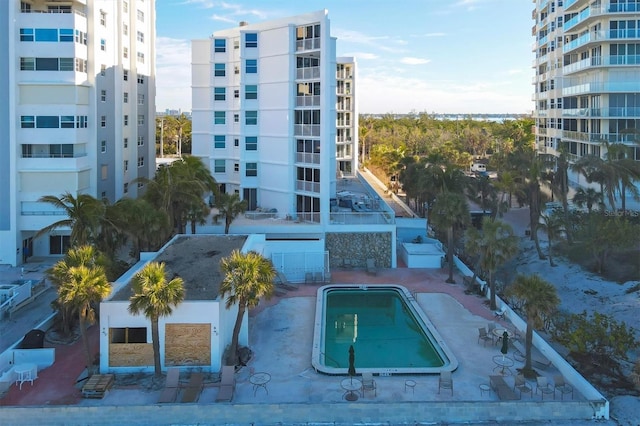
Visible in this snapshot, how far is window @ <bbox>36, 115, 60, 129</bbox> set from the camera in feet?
117

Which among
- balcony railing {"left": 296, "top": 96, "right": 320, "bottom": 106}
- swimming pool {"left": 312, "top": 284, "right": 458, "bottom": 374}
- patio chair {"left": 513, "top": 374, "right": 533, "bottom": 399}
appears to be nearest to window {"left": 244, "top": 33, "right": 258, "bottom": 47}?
balcony railing {"left": 296, "top": 96, "right": 320, "bottom": 106}

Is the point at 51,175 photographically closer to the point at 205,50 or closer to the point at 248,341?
the point at 205,50

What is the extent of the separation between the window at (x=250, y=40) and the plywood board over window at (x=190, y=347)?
25617 millimetres

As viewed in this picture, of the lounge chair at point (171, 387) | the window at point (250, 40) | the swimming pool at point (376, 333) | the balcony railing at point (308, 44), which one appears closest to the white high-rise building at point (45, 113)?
the window at point (250, 40)

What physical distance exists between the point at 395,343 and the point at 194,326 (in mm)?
8261

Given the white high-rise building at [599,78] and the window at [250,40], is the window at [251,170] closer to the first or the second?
the window at [250,40]

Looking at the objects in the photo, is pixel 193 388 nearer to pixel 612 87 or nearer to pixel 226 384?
pixel 226 384

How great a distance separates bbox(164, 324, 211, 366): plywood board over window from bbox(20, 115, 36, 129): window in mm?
22372

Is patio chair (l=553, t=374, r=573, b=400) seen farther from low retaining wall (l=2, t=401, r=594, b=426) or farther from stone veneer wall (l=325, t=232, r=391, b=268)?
stone veneer wall (l=325, t=232, r=391, b=268)

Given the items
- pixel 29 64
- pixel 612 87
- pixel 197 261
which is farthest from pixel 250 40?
pixel 612 87

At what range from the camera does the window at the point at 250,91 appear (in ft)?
133

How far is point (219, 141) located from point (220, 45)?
7.25 metres

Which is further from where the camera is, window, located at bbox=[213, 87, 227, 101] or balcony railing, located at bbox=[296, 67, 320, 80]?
window, located at bbox=[213, 87, 227, 101]

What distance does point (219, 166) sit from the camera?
4512 cm
